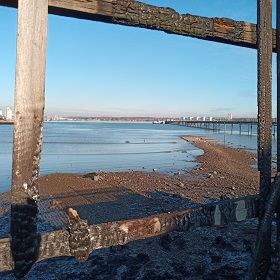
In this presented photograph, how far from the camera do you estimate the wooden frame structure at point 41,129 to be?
1.67 meters

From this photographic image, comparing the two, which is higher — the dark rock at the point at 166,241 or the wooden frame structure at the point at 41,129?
the wooden frame structure at the point at 41,129

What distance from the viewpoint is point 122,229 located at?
204 cm

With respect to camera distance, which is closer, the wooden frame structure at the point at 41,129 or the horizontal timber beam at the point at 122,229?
the wooden frame structure at the point at 41,129

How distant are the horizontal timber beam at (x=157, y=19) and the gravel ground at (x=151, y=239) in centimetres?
392

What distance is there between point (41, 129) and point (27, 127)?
107 mm

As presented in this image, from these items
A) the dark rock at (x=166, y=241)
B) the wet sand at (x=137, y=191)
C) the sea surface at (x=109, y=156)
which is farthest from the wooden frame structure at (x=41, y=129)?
the sea surface at (x=109, y=156)

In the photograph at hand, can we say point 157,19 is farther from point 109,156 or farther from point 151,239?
point 109,156

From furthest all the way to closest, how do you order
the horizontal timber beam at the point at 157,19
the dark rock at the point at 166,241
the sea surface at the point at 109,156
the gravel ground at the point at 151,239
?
the sea surface at the point at 109,156
the dark rock at the point at 166,241
the gravel ground at the point at 151,239
the horizontal timber beam at the point at 157,19

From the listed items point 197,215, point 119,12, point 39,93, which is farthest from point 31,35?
point 197,215

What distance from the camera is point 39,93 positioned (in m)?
1.73

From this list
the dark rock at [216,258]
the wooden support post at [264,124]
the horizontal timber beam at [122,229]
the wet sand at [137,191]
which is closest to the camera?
the horizontal timber beam at [122,229]

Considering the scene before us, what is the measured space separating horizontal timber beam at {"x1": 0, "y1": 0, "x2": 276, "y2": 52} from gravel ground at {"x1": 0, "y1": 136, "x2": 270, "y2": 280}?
3921mm

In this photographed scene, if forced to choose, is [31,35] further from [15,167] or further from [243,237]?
[243,237]

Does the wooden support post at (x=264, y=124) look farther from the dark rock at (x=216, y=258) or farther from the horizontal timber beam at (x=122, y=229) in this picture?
the dark rock at (x=216, y=258)
